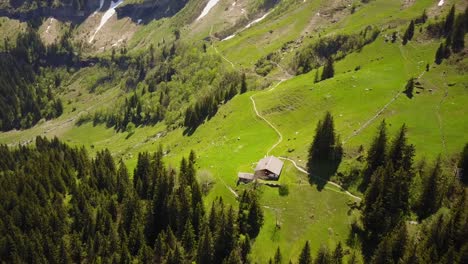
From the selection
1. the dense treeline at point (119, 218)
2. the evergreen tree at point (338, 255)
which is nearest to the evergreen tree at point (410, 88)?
the dense treeline at point (119, 218)

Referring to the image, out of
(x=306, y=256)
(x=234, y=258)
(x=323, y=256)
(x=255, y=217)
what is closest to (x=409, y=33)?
(x=255, y=217)

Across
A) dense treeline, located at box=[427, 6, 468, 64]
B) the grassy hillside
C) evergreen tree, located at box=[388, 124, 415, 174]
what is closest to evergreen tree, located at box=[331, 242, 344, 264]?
the grassy hillside

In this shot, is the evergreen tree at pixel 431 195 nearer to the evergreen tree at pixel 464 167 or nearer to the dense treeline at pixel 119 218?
the evergreen tree at pixel 464 167

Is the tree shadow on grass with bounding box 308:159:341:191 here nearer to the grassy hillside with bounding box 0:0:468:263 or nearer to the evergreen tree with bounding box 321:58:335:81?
the grassy hillside with bounding box 0:0:468:263

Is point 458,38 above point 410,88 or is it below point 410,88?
above

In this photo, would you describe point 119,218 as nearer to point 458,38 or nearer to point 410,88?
point 410,88

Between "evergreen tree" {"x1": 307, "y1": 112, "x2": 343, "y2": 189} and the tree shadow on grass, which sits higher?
"evergreen tree" {"x1": 307, "y1": 112, "x2": 343, "y2": 189}
